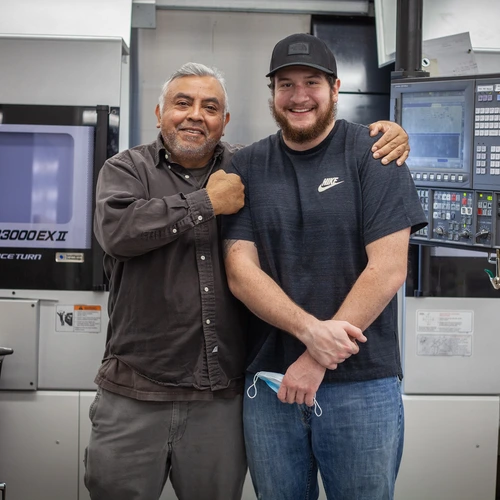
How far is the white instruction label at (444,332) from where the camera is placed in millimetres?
2994

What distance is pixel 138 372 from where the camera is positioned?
81.7 inches

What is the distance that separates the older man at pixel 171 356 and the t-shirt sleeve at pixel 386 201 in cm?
37

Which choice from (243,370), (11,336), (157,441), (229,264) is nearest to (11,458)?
(11,336)

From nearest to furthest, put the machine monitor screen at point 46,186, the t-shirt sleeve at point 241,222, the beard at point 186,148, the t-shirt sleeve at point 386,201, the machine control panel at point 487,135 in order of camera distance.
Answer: the t-shirt sleeve at point 386,201 < the t-shirt sleeve at point 241,222 < the beard at point 186,148 < the machine control panel at point 487,135 < the machine monitor screen at point 46,186

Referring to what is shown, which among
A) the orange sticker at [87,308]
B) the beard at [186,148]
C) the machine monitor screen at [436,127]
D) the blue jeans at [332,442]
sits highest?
the machine monitor screen at [436,127]

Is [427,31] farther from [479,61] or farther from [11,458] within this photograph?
[11,458]

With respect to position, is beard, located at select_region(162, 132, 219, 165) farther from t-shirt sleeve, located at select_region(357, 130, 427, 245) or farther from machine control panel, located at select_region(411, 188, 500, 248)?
machine control panel, located at select_region(411, 188, 500, 248)

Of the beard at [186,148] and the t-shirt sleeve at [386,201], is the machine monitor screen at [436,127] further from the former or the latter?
the beard at [186,148]

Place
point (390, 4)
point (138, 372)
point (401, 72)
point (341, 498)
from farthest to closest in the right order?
point (390, 4), point (401, 72), point (138, 372), point (341, 498)

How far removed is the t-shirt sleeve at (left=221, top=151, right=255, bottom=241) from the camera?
2.00 metres

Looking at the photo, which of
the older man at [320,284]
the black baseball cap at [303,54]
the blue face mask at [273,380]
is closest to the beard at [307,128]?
the older man at [320,284]

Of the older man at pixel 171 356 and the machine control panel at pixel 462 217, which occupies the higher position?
the machine control panel at pixel 462 217

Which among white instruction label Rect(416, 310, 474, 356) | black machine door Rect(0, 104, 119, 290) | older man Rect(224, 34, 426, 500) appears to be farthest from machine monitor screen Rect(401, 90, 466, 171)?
black machine door Rect(0, 104, 119, 290)

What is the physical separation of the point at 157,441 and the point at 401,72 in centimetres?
165
